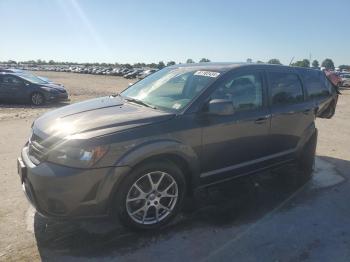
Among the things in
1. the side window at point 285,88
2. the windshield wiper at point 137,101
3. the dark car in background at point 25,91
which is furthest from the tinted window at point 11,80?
the side window at point 285,88

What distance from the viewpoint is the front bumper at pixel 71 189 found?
3.53m

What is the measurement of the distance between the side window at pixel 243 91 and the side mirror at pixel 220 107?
0.67 feet

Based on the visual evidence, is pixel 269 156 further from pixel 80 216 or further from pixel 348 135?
pixel 348 135

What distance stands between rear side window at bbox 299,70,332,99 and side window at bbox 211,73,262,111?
48.0 inches

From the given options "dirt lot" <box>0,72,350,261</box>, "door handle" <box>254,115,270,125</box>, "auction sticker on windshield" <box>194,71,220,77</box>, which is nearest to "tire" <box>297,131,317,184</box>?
"dirt lot" <box>0,72,350,261</box>

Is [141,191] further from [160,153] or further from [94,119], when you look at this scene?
[94,119]

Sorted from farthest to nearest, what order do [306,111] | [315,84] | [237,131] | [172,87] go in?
[315,84] → [306,111] → [172,87] → [237,131]

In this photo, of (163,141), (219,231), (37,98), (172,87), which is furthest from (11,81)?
(219,231)

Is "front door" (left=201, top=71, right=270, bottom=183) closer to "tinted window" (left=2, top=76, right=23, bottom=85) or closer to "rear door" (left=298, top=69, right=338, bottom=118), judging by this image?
"rear door" (left=298, top=69, right=338, bottom=118)

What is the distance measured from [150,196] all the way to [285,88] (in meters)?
2.57

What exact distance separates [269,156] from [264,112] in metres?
0.64

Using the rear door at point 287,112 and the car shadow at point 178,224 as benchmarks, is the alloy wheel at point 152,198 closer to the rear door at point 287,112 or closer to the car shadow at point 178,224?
the car shadow at point 178,224

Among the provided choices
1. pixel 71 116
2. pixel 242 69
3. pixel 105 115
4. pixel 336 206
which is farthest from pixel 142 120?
pixel 336 206

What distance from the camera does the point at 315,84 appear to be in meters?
6.06
